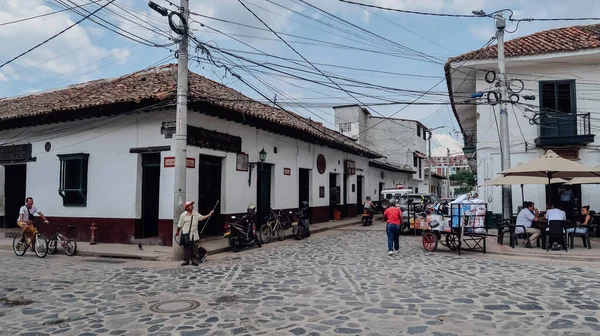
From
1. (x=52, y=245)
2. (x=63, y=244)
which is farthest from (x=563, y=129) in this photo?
(x=52, y=245)

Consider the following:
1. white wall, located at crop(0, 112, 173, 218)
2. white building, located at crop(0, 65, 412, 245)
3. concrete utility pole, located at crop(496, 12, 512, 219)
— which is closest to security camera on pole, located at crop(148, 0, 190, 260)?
white building, located at crop(0, 65, 412, 245)

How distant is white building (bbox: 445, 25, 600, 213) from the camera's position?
1545 cm

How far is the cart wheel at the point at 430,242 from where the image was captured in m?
11.6

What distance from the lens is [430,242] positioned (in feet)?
38.2

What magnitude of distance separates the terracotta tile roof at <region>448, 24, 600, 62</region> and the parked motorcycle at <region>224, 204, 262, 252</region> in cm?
1043

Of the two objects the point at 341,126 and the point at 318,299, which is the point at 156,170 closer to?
the point at 318,299

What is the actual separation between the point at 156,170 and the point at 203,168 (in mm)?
1528

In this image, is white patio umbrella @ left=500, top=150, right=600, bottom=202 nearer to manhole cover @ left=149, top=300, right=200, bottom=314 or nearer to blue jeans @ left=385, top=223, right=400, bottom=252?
blue jeans @ left=385, top=223, right=400, bottom=252

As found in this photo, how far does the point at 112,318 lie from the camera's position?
223 inches

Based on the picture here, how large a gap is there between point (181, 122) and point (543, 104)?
1366 cm

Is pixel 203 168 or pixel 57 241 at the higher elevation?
pixel 203 168

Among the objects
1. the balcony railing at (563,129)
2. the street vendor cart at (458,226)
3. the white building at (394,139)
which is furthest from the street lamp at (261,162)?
the white building at (394,139)

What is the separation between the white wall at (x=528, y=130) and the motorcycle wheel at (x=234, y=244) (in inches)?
377

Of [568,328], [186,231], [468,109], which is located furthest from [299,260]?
[468,109]
